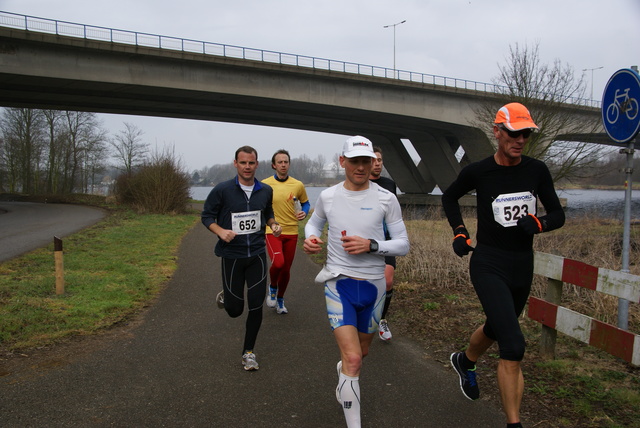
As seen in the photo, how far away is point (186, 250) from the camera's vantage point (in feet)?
44.5

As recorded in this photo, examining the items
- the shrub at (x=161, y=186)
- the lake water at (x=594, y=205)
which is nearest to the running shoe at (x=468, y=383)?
the lake water at (x=594, y=205)

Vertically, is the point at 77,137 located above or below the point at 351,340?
above

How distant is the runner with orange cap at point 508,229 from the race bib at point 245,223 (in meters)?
2.11

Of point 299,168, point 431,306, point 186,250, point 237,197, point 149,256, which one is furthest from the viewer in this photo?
point 299,168

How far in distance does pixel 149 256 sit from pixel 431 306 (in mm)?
7443

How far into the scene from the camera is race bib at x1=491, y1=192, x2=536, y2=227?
3506 mm

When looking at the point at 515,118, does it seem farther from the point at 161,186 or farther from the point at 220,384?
the point at 161,186

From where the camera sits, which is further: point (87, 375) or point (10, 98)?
point (10, 98)

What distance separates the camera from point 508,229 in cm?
350

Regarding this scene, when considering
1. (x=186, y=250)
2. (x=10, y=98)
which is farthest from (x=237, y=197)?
(x=10, y=98)

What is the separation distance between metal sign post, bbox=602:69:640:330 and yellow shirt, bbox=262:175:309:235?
12.8 feet

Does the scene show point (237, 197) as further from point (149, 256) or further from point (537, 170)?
point (149, 256)

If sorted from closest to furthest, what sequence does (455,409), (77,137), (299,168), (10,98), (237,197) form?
(455,409) → (237,197) → (10,98) → (77,137) → (299,168)

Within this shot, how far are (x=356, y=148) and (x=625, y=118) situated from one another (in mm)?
3072
